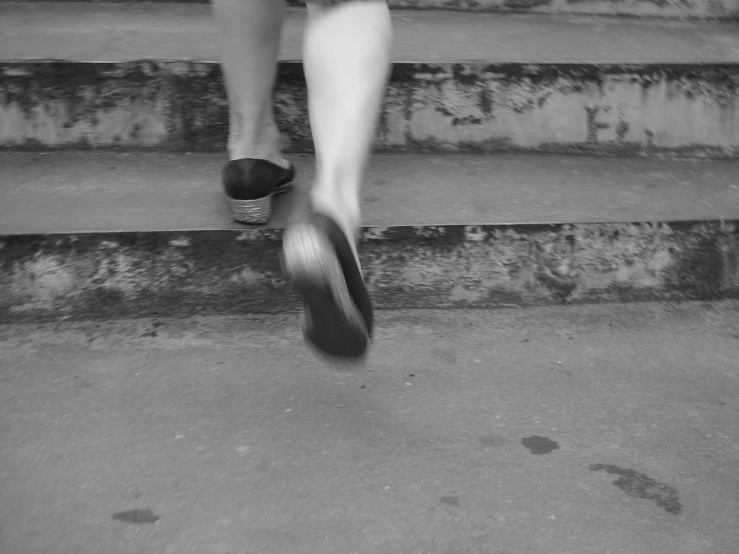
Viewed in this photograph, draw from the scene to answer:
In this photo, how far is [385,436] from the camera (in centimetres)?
155

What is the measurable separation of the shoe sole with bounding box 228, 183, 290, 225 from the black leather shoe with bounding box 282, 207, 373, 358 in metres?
0.58

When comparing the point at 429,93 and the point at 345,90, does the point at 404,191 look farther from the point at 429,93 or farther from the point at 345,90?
the point at 345,90

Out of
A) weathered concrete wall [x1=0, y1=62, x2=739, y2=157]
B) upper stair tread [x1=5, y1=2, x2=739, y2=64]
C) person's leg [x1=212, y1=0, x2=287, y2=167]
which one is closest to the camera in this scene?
person's leg [x1=212, y1=0, x2=287, y2=167]

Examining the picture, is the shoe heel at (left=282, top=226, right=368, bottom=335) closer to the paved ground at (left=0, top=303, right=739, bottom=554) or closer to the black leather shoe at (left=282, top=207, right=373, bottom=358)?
the black leather shoe at (left=282, top=207, right=373, bottom=358)

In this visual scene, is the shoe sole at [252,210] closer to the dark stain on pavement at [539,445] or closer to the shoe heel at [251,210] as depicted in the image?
the shoe heel at [251,210]

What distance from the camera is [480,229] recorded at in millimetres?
1961

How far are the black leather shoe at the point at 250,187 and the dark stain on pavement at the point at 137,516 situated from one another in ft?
2.51

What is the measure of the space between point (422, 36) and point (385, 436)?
1.47 meters

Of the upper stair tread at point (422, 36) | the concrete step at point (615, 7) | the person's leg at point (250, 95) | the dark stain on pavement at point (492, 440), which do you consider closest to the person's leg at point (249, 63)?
the person's leg at point (250, 95)

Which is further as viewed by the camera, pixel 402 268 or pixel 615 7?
pixel 615 7

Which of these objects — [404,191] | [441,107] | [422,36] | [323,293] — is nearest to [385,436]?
[323,293]

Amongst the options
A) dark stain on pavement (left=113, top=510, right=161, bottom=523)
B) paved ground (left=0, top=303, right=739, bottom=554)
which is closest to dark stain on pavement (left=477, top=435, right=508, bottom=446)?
paved ground (left=0, top=303, right=739, bottom=554)

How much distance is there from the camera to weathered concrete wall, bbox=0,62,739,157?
7.35ft

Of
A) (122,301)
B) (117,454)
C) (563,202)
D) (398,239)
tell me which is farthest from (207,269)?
(563,202)
